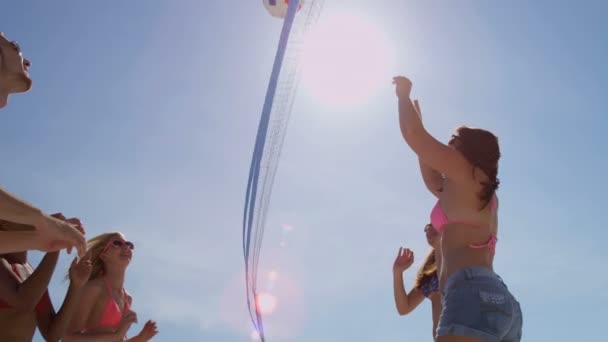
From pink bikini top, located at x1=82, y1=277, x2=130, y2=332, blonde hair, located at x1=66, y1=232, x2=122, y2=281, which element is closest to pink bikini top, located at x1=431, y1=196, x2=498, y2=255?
pink bikini top, located at x1=82, y1=277, x2=130, y2=332

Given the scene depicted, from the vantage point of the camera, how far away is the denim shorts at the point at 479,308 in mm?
3248

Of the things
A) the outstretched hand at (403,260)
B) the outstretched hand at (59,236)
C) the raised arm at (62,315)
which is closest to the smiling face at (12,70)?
the outstretched hand at (59,236)

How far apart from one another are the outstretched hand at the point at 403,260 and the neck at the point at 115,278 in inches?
105

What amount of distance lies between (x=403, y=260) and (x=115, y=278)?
2781mm

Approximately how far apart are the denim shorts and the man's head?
2.62 meters

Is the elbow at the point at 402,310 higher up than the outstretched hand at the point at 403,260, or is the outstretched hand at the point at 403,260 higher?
the outstretched hand at the point at 403,260

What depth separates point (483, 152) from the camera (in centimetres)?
380

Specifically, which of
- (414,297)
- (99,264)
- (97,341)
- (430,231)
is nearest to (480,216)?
(430,231)

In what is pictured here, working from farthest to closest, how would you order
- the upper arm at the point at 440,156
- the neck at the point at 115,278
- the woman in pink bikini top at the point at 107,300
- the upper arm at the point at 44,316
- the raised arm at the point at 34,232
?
the neck at the point at 115,278 < the woman in pink bikini top at the point at 107,300 < the upper arm at the point at 44,316 < the upper arm at the point at 440,156 < the raised arm at the point at 34,232

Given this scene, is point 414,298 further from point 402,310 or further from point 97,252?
point 97,252

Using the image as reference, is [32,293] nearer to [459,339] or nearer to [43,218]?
[43,218]

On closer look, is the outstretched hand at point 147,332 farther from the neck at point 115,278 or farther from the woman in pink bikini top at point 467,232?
the woman in pink bikini top at point 467,232

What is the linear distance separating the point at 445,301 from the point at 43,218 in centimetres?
215

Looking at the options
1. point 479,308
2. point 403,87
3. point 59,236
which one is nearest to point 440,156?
point 403,87
